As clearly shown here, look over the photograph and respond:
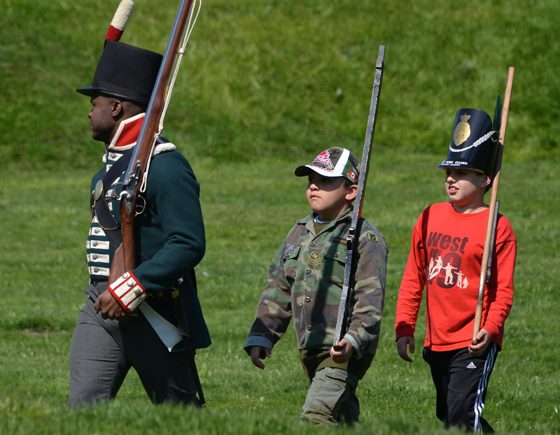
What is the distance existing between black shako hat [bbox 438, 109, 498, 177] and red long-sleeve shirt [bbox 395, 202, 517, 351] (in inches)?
9.8

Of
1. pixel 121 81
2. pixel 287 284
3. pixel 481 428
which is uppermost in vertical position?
pixel 121 81

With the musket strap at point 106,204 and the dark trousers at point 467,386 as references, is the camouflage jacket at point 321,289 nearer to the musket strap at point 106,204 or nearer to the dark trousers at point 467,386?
the dark trousers at point 467,386

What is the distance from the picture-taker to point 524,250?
17.0 metres

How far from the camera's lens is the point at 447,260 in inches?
270

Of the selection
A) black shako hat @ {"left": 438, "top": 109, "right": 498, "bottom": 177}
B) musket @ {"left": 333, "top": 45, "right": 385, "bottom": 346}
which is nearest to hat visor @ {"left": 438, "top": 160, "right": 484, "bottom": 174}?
black shako hat @ {"left": 438, "top": 109, "right": 498, "bottom": 177}

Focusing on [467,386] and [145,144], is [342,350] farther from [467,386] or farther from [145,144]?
[145,144]

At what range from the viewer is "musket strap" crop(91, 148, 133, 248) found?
630cm

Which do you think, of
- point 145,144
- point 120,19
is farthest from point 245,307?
point 145,144

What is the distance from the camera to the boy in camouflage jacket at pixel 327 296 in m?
6.50

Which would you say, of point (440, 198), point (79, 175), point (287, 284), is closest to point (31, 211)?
point (79, 175)

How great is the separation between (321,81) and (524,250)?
1192cm

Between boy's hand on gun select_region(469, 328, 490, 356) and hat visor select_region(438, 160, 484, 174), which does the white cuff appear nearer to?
boy's hand on gun select_region(469, 328, 490, 356)

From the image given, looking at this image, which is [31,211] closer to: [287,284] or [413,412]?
[413,412]

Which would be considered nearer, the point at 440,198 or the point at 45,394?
the point at 45,394
